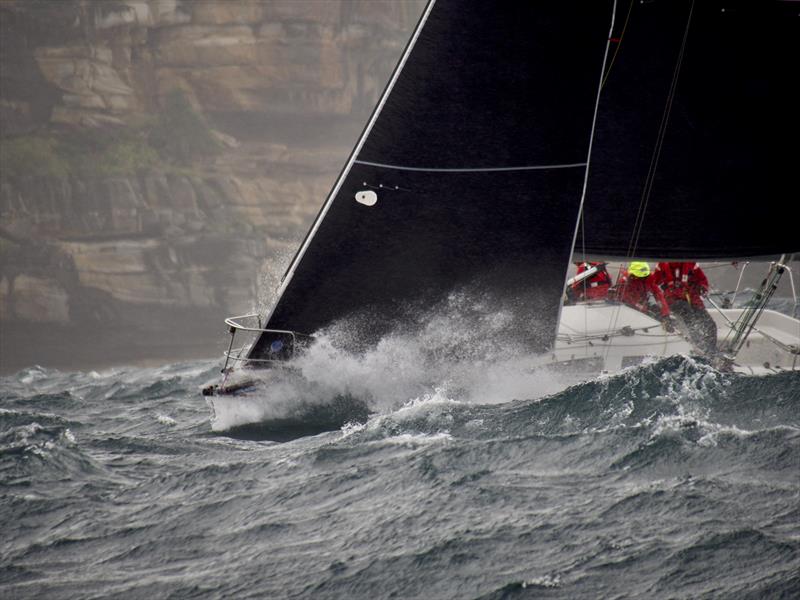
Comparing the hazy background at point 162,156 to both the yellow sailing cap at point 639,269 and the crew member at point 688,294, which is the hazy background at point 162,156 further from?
the crew member at point 688,294

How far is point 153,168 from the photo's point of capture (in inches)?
1620

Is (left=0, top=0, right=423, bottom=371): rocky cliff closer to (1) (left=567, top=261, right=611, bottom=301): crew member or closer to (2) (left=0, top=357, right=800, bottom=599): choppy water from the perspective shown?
(1) (left=567, top=261, right=611, bottom=301): crew member

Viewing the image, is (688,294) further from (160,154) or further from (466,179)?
(160,154)

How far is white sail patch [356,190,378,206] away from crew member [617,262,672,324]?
3993 mm

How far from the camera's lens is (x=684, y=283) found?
14.0 metres

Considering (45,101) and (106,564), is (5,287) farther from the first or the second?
(106,564)

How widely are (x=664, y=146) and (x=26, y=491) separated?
829 centimetres

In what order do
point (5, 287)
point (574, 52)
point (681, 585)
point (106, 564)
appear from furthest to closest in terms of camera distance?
point (5, 287)
point (574, 52)
point (106, 564)
point (681, 585)

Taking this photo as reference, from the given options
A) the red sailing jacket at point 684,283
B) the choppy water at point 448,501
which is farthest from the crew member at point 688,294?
the choppy water at point 448,501

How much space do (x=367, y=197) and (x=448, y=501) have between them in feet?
14.0

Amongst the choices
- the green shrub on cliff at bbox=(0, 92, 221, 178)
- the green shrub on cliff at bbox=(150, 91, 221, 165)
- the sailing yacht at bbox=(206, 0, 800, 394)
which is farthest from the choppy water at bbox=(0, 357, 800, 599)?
the green shrub on cliff at bbox=(150, 91, 221, 165)

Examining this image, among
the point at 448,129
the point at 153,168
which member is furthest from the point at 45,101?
the point at 448,129

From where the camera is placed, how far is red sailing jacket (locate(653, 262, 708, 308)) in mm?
13977

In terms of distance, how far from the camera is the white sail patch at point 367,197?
40.3 ft
